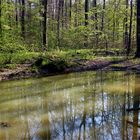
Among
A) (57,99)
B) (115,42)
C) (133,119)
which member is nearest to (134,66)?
(57,99)

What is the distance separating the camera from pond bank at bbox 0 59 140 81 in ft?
45.9

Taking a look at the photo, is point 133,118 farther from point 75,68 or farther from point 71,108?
point 75,68

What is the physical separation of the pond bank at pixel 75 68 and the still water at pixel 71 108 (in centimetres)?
96

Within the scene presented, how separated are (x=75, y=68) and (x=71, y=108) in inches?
293

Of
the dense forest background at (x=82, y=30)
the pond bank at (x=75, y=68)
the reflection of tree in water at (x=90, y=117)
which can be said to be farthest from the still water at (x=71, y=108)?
the dense forest background at (x=82, y=30)

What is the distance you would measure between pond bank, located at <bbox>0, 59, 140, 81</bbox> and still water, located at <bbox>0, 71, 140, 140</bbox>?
0.96 metres

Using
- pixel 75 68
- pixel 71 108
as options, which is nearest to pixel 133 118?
pixel 71 108

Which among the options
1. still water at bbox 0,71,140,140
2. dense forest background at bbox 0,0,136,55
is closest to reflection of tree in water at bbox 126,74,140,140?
still water at bbox 0,71,140,140

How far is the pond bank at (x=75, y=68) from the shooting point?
45.9 ft

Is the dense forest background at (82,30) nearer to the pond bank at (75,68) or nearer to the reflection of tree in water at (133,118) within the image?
the pond bank at (75,68)

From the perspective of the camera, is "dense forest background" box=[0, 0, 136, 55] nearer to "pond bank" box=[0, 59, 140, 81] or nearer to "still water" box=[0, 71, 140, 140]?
"pond bank" box=[0, 59, 140, 81]

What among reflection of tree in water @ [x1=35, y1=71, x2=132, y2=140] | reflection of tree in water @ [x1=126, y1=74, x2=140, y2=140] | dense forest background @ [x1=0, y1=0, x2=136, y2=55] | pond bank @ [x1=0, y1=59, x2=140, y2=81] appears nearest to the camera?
reflection of tree in water @ [x1=126, y1=74, x2=140, y2=140]

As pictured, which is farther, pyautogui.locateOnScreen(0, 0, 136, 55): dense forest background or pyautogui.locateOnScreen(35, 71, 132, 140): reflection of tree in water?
pyautogui.locateOnScreen(0, 0, 136, 55): dense forest background

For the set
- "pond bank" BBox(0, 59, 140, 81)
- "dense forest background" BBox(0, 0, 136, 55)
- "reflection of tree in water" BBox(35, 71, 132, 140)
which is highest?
"dense forest background" BBox(0, 0, 136, 55)
